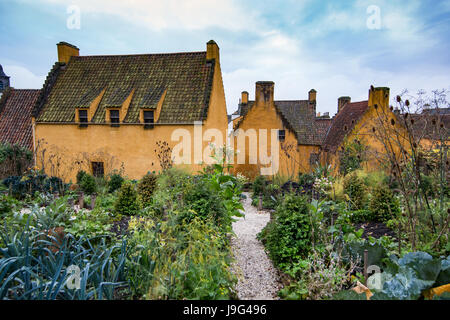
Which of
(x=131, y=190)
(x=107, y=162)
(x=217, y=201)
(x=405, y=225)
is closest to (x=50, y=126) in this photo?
(x=107, y=162)

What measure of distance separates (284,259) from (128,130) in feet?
35.6

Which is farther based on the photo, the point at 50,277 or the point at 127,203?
the point at 127,203

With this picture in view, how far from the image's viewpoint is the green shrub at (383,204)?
20.8 ft

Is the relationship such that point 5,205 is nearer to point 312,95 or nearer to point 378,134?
point 378,134

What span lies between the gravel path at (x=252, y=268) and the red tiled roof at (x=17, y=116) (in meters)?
13.9

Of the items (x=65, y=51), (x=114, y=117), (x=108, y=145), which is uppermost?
(x=65, y=51)

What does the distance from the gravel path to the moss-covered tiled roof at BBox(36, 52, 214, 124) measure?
23.8 ft

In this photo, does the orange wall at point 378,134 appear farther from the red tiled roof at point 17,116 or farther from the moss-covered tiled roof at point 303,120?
the red tiled roof at point 17,116

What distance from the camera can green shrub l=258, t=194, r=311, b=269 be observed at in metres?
4.36

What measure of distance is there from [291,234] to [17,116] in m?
18.7

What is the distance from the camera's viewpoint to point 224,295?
10.0 feet

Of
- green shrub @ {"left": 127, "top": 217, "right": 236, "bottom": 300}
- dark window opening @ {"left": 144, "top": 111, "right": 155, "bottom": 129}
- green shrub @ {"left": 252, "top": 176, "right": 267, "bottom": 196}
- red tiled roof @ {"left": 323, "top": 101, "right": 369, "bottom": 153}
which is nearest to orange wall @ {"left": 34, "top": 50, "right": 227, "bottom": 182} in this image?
dark window opening @ {"left": 144, "top": 111, "right": 155, "bottom": 129}

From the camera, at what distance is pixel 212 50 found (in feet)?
46.6

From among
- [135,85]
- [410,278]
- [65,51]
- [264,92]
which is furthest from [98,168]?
[410,278]
